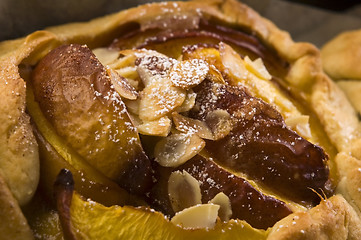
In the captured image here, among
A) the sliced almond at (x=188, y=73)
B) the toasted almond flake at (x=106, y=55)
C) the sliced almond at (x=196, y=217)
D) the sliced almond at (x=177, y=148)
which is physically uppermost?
the sliced almond at (x=188, y=73)

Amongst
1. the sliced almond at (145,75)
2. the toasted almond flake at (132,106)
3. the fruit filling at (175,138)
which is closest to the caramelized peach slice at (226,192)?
the fruit filling at (175,138)

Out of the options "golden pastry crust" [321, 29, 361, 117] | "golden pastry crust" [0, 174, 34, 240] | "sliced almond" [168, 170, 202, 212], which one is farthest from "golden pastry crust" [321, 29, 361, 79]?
"golden pastry crust" [0, 174, 34, 240]

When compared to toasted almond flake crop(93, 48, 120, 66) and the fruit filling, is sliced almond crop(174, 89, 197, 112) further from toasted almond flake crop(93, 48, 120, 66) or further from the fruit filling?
toasted almond flake crop(93, 48, 120, 66)

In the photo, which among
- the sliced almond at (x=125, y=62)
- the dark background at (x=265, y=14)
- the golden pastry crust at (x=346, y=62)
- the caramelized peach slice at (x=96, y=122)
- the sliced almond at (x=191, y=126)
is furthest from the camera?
the golden pastry crust at (x=346, y=62)

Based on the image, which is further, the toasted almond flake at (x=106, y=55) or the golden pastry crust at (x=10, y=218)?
the toasted almond flake at (x=106, y=55)

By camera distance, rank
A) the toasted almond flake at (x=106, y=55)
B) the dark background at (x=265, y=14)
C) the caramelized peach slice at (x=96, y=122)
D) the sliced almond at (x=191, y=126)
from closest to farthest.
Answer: the caramelized peach slice at (x=96, y=122) → the sliced almond at (x=191, y=126) → the toasted almond flake at (x=106, y=55) → the dark background at (x=265, y=14)

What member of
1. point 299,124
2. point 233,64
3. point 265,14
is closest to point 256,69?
point 233,64

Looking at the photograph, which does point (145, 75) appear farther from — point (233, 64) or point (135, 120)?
point (233, 64)

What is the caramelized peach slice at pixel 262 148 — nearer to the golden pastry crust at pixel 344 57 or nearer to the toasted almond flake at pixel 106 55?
the toasted almond flake at pixel 106 55
